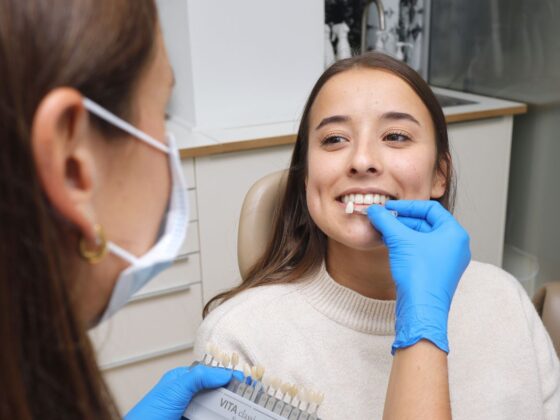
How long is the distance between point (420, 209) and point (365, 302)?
0.23m

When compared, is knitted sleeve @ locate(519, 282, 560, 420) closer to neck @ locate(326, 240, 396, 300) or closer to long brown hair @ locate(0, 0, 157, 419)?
neck @ locate(326, 240, 396, 300)

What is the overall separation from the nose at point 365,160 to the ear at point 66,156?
2.18ft

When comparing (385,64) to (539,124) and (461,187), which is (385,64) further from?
(539,124)

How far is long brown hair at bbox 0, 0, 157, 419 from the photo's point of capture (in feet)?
1.50

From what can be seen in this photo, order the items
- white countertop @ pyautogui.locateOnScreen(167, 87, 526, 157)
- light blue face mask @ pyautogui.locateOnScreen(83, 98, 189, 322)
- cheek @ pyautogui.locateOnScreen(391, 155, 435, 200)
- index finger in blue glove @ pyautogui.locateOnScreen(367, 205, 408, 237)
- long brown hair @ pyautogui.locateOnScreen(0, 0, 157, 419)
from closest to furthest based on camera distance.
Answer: long brown hair @ pyautogui.locateOnScreen(0, 0, 157, 419), light blue face mask @ pyautogui.locateOnScreen(83, 98, 189, 322), index finger in blue glove @ pyautogui.locateOnScreen(367, 205, 408, 237), cheek @ pyautogui.locateOnScreen(391, 155, 435, 200), white countertop @ pyautogui.locateOnScreen(167, 87, 526, 157)

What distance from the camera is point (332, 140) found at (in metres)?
1.20

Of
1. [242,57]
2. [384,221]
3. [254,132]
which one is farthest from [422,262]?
[242,57]

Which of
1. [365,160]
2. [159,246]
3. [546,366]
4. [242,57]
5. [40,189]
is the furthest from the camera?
[242,57]

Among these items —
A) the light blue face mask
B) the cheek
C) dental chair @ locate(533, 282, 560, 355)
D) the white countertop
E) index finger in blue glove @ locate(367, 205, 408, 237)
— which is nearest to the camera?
the light blue face mask

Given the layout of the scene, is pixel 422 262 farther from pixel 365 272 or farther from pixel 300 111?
pixel 300 111

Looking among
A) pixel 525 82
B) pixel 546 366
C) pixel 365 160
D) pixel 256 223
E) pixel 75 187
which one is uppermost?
pixel 75 187

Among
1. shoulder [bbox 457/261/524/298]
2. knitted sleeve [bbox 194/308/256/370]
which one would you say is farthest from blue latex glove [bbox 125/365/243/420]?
shoulder [bbox 457/261/524/298]

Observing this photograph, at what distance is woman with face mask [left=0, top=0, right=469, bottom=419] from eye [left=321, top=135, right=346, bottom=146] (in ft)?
1.90

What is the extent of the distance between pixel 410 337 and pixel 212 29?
1537 millimetres
